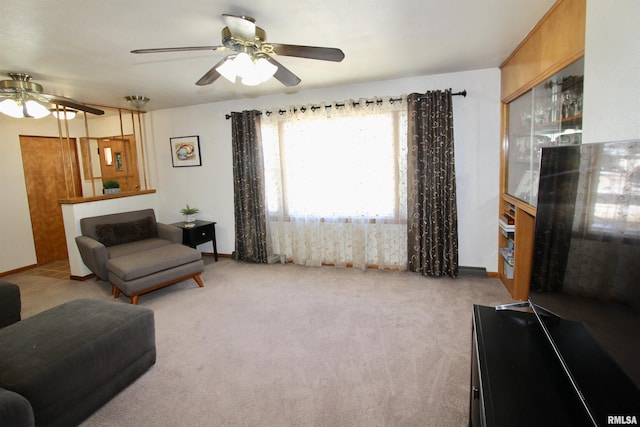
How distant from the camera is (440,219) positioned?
12.2 feet

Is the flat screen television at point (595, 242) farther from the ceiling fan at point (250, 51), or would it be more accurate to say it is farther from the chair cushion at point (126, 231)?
the chair cushion at point (126, 231)

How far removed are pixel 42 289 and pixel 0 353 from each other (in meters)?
2.72

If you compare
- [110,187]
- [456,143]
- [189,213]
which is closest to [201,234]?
[189,213]

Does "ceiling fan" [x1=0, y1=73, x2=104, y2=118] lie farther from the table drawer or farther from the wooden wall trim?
the wooden wall trim

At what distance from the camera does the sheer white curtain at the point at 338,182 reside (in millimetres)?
→ 3910

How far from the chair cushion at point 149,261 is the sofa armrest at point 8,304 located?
0.77 metres

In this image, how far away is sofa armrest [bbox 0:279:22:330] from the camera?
2.63 meters

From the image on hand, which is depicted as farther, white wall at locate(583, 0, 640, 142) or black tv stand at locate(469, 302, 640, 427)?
white wall at locate(583, 0, 640, 142)

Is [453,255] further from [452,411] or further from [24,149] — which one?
[24,149]

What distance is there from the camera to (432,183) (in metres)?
3.70

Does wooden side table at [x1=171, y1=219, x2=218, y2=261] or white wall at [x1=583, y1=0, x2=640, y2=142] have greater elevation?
white wall at [x1=583, y1=0, x2=640, y2=142]

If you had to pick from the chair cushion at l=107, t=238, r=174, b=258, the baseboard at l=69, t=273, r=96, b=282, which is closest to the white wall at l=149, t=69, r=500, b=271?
the chair cushion at l=107, t=238, r=174, b=258

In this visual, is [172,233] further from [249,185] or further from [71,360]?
[71,360]

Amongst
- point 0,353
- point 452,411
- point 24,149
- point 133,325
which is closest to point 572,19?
point 452,411
